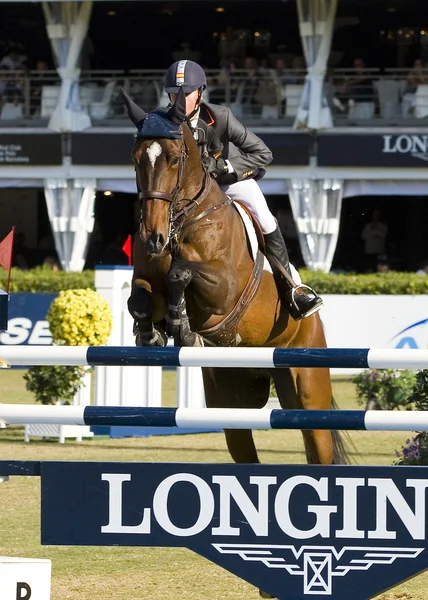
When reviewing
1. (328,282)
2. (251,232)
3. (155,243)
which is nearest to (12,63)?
(328,282)

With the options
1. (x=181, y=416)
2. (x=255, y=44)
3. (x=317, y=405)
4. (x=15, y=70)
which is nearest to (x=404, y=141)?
(x=255, y=44)

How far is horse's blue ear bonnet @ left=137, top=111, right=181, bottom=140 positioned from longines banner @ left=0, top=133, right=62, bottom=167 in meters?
18.7

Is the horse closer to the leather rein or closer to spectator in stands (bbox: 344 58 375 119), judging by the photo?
the leather rein

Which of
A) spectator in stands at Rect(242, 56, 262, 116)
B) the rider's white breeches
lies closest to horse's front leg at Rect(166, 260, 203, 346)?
the rider's white breeches

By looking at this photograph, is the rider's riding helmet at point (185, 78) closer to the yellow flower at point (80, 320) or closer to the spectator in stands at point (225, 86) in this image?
the yellow flower at point (80, 320)

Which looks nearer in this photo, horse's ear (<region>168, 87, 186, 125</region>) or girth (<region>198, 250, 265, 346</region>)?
horse's ear (<region>168, 87, 186, 125</region>)

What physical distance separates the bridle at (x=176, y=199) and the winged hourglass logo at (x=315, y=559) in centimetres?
171

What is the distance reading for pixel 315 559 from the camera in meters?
3.56

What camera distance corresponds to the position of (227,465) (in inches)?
143

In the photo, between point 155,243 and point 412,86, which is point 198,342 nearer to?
point 155,243

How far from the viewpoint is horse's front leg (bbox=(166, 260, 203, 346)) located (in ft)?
16.9

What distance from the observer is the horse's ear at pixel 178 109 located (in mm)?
5098

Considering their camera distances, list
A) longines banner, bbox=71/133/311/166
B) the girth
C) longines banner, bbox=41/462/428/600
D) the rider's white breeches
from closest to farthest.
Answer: longines banner, bbox=41/462/428/600 < the girth < the rider's white breeches < longines banner, bbox=71/133/311/166

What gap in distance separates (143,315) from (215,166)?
964 mm
